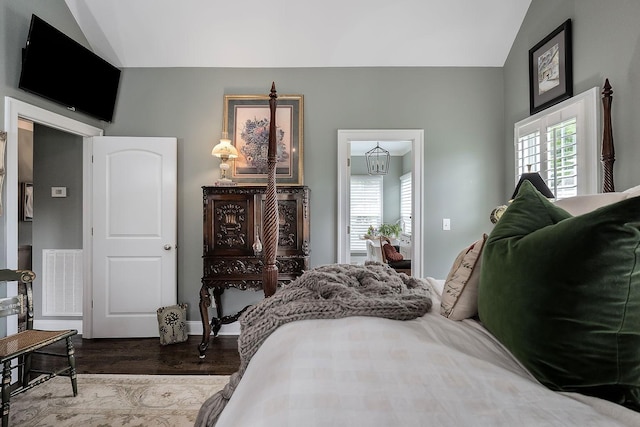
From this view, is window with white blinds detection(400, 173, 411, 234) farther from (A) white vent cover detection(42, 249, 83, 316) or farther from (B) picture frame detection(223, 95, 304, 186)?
(A) white vent cover detection(42, 249, 83, 316)

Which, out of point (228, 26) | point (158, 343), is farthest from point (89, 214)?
point (228, 26)

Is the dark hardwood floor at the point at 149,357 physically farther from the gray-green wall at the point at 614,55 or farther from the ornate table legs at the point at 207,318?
the gray-green wall at the point at 614,55

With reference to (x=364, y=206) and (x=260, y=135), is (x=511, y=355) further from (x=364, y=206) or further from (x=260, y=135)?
(x=364, y=206)

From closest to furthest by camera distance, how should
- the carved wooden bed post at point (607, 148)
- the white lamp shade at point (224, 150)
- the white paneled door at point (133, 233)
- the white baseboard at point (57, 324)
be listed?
1. the carved wooden bed post at point (607, 148)
2. the white lamp shade at point (224, 150)
3. the white paneled door at point (133, 233)
4. the white baseboard at point (57, 324)

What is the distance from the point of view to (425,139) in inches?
140

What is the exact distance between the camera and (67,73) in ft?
9.64

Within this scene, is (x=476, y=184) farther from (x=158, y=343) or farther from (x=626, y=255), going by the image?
(x=158, y=343)

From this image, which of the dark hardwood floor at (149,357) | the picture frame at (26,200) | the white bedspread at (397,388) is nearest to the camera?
the white bedspread at (397,388)

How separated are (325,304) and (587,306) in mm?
750

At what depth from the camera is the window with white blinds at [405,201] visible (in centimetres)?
703

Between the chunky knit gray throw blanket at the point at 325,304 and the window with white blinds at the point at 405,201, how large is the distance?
5674 mm

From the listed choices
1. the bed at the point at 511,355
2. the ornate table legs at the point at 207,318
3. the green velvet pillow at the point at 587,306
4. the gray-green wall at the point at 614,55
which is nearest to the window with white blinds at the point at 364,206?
the ornate table legs at the point at 207,318

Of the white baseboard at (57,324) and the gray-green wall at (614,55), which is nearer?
the gray-green wall at (614,55)

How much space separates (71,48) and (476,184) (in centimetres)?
404
